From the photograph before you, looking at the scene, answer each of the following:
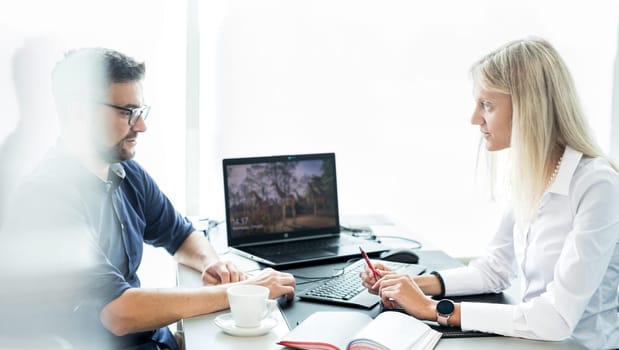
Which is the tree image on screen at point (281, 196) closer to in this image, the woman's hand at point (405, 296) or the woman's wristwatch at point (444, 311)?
the woman's hand at point (405, 296)

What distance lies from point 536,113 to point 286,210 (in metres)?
0.79

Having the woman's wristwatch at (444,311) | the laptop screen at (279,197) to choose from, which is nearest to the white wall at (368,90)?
the laptop screen at (279,197)

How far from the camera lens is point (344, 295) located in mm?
A: 1330

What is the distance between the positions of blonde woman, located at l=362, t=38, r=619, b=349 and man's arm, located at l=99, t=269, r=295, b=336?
358mm

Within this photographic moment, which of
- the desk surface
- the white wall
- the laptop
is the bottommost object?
the desk surface

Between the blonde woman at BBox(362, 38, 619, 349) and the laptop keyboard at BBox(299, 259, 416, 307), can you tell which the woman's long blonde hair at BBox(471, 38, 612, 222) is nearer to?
the blonde woman at BBox(362, 38, 619, 349)

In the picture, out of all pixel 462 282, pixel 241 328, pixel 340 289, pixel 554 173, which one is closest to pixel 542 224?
pixel 554 173

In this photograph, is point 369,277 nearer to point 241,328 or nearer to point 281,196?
point 241,328

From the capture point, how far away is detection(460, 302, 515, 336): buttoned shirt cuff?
1.13 meters

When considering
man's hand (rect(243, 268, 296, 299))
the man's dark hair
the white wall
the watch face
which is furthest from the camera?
the white wall

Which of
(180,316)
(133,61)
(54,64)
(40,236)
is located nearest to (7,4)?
(54,64)

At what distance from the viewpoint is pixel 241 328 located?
3.62 ft

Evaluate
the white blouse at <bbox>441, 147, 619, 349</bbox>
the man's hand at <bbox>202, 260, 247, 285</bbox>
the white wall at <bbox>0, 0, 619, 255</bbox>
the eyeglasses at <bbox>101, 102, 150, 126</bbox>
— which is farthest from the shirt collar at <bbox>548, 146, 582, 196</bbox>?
the white wall at <bbox>0, 0, 619, 255</bbox>

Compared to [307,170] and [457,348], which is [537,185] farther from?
[307,170]
